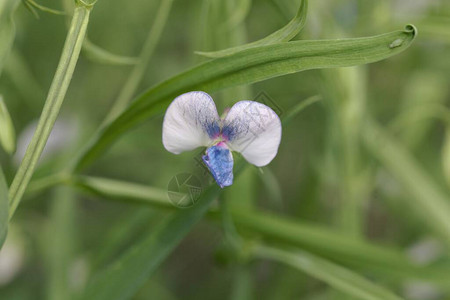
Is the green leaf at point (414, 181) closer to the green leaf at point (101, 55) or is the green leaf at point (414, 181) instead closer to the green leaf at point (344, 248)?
the green leaf at point (344, 248)

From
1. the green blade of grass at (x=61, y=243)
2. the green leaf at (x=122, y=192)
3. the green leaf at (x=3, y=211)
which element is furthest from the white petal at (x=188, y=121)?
the green blade of grass at (x=61, y=243)

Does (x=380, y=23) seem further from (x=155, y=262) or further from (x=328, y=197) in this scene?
(x=155, y=262)

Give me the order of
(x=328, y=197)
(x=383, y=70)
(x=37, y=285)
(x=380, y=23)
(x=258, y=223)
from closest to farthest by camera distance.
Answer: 1. (x=258, y=223)
2. (x=380, y=23)
3. (x=37, y=285)
4. (x=328, y=197)
5. (x=383, y=70)

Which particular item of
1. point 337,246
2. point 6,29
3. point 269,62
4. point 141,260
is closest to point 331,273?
point 337,246

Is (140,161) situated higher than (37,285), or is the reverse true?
(140,161)

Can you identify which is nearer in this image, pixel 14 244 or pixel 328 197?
pixel 14 244

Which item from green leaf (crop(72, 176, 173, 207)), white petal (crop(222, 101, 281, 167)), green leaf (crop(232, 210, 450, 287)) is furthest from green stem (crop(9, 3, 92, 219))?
green leaf (crop(232, 210, 450, 287))

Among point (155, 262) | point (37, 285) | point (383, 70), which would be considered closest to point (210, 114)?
point (155, 262)
